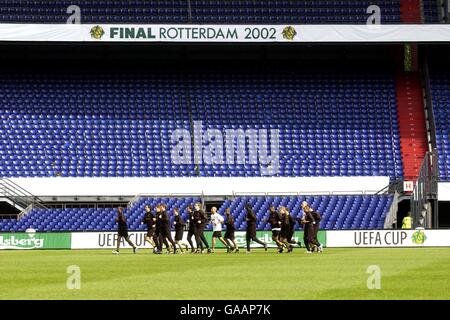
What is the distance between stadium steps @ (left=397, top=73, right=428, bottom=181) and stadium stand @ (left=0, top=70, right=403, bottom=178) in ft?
1.29

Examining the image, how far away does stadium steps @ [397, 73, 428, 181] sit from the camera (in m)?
52.8

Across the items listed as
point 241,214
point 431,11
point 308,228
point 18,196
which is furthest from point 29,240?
point 431,11

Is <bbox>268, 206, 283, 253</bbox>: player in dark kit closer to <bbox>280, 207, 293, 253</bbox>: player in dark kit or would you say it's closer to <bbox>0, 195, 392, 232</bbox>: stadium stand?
<bbox>280, 207, 293, 253</bbox>: player in dark kit

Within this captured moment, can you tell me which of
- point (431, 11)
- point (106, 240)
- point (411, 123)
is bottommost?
point (106, 240)

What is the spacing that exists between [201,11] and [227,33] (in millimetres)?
5215

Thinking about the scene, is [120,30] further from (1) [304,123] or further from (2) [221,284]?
(2) [221,284]

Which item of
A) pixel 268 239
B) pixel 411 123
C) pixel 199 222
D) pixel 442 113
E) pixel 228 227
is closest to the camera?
pixel 199 222

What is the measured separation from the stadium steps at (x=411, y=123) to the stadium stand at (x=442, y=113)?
769mm

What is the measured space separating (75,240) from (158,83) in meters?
15.8

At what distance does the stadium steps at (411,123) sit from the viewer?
52781 millimetres

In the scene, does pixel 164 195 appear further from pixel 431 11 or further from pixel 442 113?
pixel 431 11

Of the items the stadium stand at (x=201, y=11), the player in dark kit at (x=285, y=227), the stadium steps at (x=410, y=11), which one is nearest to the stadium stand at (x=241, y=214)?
the player in dark kit at (x=285, y=227)

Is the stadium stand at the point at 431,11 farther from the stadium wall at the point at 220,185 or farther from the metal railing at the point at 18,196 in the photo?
the metal railing at the point at 18,196

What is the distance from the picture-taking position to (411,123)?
181 feet
